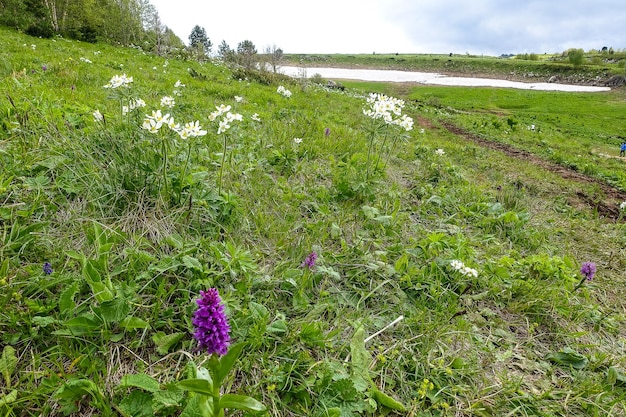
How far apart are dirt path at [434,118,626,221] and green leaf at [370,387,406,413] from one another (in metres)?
6.25

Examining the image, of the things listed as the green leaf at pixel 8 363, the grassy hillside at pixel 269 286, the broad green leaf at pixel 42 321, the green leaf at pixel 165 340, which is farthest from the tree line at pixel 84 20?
the green leaf at pixel 165 340

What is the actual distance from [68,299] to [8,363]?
360 millimetres

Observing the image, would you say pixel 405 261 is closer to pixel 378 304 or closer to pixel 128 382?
pixel 378 304

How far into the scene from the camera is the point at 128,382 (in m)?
1.60

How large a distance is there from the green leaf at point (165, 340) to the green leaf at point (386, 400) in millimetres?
1157

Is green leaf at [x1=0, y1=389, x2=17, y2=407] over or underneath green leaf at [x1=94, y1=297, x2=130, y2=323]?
underneath

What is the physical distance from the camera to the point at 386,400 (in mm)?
1911

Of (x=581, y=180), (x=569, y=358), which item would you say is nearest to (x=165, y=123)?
(x=569, y=358)

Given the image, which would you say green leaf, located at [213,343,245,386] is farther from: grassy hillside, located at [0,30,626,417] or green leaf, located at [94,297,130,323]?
green leaf, located at [94,297,130,323]

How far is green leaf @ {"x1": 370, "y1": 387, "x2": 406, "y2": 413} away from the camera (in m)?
1.90

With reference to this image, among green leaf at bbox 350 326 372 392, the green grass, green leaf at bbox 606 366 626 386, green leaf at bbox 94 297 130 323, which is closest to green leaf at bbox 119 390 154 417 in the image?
green leaf at bbox 94 297 130 323

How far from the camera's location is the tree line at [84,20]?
18.1m

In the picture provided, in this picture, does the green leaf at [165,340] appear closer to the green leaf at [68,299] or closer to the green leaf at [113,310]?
the green leaf at [113,310]

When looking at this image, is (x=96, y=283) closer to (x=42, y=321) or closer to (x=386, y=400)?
(x=42, y=321)
